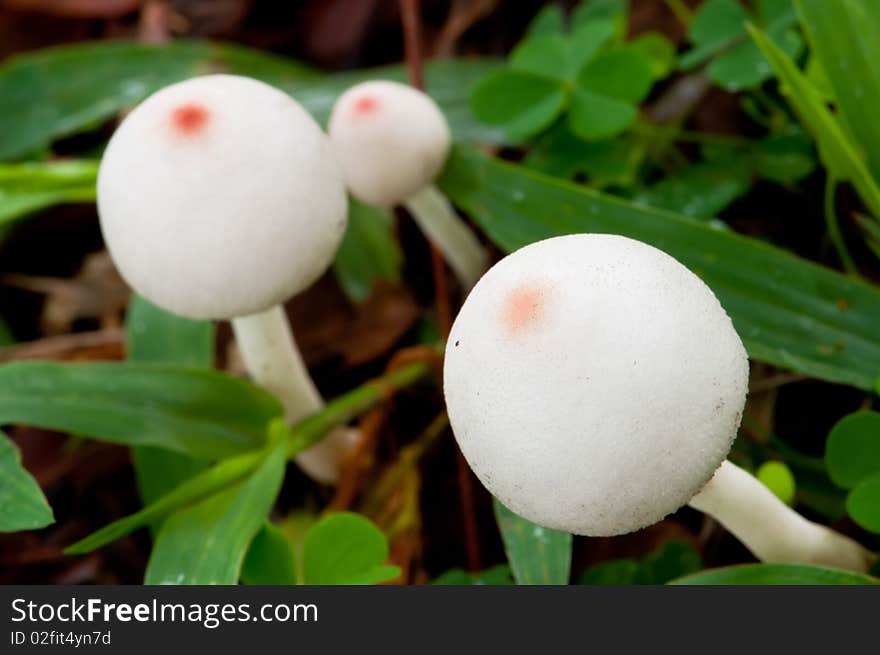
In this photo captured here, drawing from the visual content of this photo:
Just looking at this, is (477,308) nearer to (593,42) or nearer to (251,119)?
(251,119)

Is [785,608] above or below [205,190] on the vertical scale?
below

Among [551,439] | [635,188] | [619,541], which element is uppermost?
[551,439]

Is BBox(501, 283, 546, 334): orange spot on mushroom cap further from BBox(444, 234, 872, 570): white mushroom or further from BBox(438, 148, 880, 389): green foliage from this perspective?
BBox(438, 148, 880, 389): green foliage

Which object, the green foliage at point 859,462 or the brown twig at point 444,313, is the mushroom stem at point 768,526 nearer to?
the green foliage at point 859,462

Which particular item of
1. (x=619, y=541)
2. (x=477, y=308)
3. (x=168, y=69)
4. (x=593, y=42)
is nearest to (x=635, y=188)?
(x=593, y=42)

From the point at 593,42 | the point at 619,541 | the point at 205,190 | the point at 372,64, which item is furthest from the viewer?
the point at 372,64

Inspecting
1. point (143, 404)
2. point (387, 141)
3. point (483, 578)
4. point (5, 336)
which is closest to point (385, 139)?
point (387, 141)

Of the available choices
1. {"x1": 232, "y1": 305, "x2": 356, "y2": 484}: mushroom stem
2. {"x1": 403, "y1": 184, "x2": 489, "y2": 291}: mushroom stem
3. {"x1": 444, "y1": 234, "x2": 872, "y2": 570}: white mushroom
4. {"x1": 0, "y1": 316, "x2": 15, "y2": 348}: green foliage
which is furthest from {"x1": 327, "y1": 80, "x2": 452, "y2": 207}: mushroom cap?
{"x1": 0, "y1": 316, "x2": 15, "y2": 348}: green foliage

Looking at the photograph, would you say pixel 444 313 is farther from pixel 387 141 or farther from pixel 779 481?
pixel 779 481
